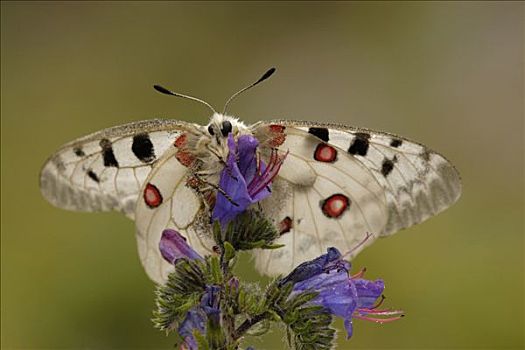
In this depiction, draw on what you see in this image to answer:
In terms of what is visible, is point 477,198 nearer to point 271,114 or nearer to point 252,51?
point 271,114

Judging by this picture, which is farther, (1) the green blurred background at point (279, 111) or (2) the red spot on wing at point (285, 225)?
(1) the green blurred background at point (279, 111)

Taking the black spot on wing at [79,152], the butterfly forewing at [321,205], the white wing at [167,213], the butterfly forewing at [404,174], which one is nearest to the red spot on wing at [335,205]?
the butterfly forewing at [321,205]

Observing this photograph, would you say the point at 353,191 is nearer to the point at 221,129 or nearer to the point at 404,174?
the point at 404,174

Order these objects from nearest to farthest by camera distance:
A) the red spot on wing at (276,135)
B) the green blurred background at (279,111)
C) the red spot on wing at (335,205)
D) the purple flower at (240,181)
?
1. the purple flower at (240,181)
2. the red spot on wing at (276,135)
3. the red spot on wing at (335,205)
4. the green blurred background at (279,111)

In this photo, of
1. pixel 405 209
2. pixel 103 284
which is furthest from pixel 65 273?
pixel 405 209

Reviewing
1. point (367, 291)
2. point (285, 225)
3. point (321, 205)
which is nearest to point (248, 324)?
point (367, 291)

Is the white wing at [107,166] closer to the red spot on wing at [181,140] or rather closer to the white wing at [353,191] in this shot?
the red spot on wing at [181,140]

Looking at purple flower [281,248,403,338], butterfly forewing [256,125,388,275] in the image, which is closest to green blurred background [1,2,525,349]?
butterfly forewing [256,125,388,275]
